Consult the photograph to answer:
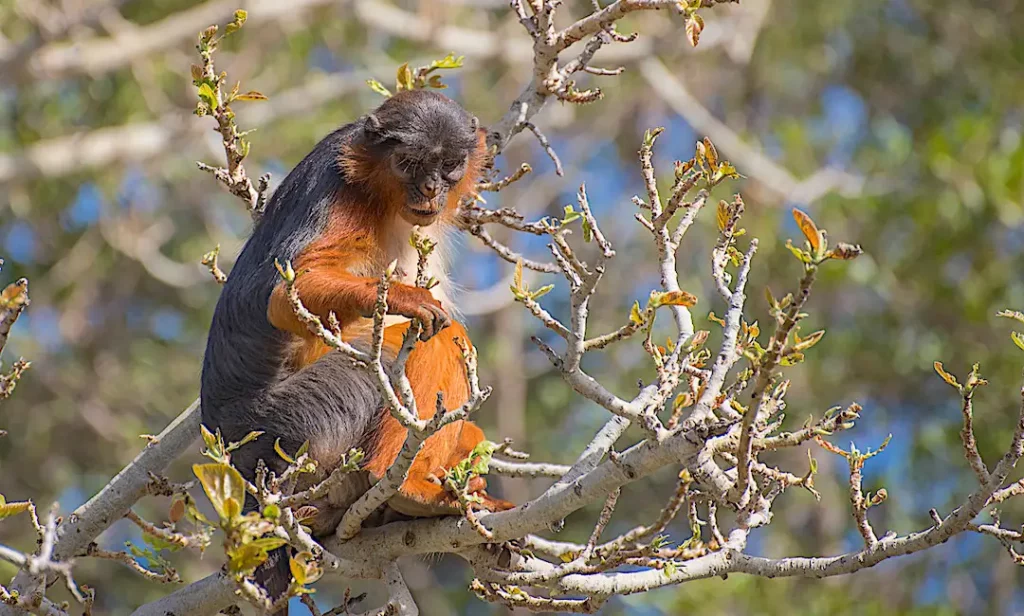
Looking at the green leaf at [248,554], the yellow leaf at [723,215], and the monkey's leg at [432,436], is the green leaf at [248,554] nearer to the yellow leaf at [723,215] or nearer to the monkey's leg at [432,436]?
the monkey's leg at [432,436]

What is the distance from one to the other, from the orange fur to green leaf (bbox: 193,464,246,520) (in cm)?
117

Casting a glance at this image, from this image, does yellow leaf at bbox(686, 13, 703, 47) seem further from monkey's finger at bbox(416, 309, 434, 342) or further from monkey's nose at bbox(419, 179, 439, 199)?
monkey's finger at bbox(416, 309, 434, 342)

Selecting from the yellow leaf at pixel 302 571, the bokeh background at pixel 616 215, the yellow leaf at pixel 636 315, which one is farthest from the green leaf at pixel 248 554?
the bokeh background at pixel 616 215

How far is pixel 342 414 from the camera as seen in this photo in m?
4.62

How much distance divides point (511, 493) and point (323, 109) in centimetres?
529

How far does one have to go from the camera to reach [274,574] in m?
4.47

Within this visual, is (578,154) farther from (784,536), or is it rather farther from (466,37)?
(784,536)

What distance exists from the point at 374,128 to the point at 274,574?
185 centimetres

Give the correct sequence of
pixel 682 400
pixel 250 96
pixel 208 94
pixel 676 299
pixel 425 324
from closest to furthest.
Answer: pixel 676 299 → pixel 682 400 → pixel 425 324 → pixel 208 94 → pixel 250 96

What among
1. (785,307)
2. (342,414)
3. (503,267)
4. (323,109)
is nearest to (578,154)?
(503,267)

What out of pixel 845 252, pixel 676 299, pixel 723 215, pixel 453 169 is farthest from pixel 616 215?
pixel 845 252

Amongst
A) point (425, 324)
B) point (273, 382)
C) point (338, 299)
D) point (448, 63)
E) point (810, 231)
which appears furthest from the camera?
point (448, 63)

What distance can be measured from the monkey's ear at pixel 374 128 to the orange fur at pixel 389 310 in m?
0.08

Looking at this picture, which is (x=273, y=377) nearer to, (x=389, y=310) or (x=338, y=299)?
(x=338, y=299)
